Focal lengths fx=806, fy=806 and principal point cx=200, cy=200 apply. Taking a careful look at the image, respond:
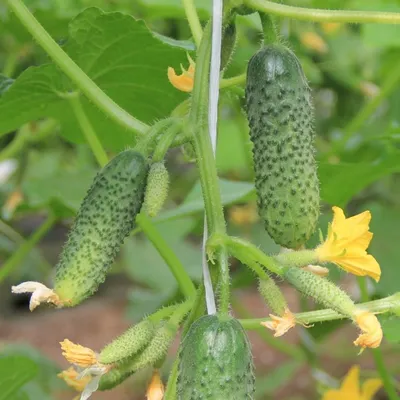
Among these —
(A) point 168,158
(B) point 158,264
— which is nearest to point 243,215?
(A) point 168,158

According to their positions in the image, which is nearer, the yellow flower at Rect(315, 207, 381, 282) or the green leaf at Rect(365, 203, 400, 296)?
the yellow flower at Rect(315, 207, 381, 282)

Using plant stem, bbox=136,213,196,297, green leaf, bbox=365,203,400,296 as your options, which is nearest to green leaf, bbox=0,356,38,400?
plant stem, bbox=136,213,196,297

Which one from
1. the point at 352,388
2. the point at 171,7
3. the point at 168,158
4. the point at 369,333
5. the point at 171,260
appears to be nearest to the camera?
the point at 369,333

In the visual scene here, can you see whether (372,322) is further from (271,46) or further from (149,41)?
(149,41)

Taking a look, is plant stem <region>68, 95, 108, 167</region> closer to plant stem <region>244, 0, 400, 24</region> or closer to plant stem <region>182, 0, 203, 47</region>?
plant stem <region>182, 0, 203, 47</region>

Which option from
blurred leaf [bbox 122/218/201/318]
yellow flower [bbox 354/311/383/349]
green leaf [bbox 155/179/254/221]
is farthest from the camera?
blurred leaf [bbox 122/218/201/318]

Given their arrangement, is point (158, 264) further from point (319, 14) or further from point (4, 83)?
point (319, 14)
